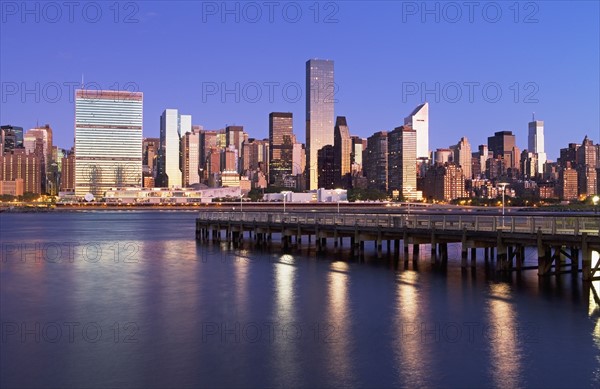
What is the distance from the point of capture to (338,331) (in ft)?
91.7

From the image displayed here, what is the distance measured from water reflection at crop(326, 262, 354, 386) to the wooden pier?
8400 millimetres

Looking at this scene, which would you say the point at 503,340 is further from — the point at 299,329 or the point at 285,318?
the point at 285,318

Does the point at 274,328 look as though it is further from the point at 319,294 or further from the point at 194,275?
the point at 194,275

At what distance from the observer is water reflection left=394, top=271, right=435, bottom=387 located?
2188 centimetres

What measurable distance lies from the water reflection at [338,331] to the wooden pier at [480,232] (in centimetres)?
840

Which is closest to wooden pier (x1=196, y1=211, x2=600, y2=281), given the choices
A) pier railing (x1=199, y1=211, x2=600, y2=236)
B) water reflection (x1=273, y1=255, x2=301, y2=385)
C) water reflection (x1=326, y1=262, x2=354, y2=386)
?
pier railing (x1=199, y1=211, x2=600, y2=236)

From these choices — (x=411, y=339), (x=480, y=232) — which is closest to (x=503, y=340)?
(x=411, y=339)

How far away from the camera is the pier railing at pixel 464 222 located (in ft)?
123

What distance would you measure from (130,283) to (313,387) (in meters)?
26.4

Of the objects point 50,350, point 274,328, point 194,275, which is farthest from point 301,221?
point 50,350

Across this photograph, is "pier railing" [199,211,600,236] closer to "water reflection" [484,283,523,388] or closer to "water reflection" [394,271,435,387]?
"water reflection" [484,283,523,388]

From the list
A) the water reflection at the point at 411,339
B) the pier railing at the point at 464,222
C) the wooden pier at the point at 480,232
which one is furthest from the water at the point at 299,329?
the pier railing at the point at 464,222

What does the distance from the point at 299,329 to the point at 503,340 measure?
28.6 ft

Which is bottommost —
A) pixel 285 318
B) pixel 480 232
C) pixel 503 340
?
pixel 285 318
